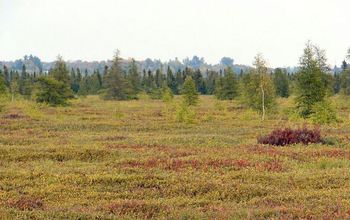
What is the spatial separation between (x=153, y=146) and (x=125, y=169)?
661cm

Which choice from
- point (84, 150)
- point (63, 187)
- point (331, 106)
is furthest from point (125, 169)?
point (331, 106)

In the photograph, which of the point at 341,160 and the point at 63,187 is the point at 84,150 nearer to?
the point at 63,187

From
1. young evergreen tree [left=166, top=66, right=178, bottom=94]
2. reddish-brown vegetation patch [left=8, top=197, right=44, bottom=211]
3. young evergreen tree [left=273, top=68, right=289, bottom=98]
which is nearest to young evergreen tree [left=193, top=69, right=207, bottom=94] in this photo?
young evergreen tree [left=166, top=66, right=178, bottom=94]

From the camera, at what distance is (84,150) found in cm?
2025

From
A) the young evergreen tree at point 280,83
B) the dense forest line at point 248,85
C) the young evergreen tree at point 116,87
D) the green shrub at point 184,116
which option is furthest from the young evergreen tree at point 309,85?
the young evergreen tree at point 280,83

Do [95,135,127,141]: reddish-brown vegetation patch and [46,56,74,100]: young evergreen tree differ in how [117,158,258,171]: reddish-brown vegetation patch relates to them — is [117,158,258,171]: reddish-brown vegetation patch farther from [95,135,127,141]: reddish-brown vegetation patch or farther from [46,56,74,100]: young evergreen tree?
[46,56,74,100]: young evergreen tree

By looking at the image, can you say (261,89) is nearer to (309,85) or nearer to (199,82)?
(309,85)

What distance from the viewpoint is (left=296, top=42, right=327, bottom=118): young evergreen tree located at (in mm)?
43438

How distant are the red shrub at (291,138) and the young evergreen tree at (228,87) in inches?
2310

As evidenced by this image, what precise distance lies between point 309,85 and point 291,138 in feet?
67.7

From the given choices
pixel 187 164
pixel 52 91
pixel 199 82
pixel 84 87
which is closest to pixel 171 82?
pixel 199 82

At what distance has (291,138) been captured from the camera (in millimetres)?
24453

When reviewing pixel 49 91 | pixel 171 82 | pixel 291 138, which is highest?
pixel 171 82

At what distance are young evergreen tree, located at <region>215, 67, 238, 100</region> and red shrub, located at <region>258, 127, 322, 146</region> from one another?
58.7 m
